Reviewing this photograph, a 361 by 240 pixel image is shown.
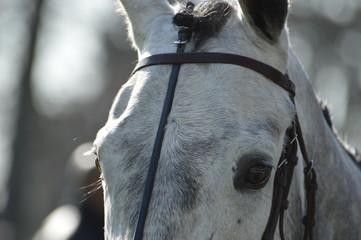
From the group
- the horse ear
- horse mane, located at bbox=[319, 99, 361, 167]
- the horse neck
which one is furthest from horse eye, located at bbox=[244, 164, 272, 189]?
horse mane, located at bbox=[319, 99, 361, 167]

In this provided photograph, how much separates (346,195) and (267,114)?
1.12m

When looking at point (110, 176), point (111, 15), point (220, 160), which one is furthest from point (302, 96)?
point (111, 15)

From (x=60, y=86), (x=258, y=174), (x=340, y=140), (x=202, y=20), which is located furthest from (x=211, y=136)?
Result: (x=60, y=86)

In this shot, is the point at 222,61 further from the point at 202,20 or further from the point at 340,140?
the point at 340,140

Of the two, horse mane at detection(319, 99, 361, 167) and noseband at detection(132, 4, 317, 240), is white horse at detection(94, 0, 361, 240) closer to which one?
noseband at detection(132, 4, 317, 240)

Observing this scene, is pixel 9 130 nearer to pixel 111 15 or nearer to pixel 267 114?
pixel 111 15

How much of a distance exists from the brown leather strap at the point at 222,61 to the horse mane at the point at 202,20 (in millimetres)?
98

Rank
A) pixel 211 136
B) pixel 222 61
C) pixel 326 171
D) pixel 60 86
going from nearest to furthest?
1. pixel 211 136
2. pixel 222 61
3. pixel 326 171
4. pixel 60 86

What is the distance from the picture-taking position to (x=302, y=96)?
4.88m

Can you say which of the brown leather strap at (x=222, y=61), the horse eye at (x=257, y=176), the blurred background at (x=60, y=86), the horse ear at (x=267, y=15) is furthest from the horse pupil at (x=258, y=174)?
the blurred background at (x=60, y=86)

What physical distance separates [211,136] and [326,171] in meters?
1.24

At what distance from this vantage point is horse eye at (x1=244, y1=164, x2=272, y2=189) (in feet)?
13.3

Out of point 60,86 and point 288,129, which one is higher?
point 288,129

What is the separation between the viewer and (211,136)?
3.99 meters
